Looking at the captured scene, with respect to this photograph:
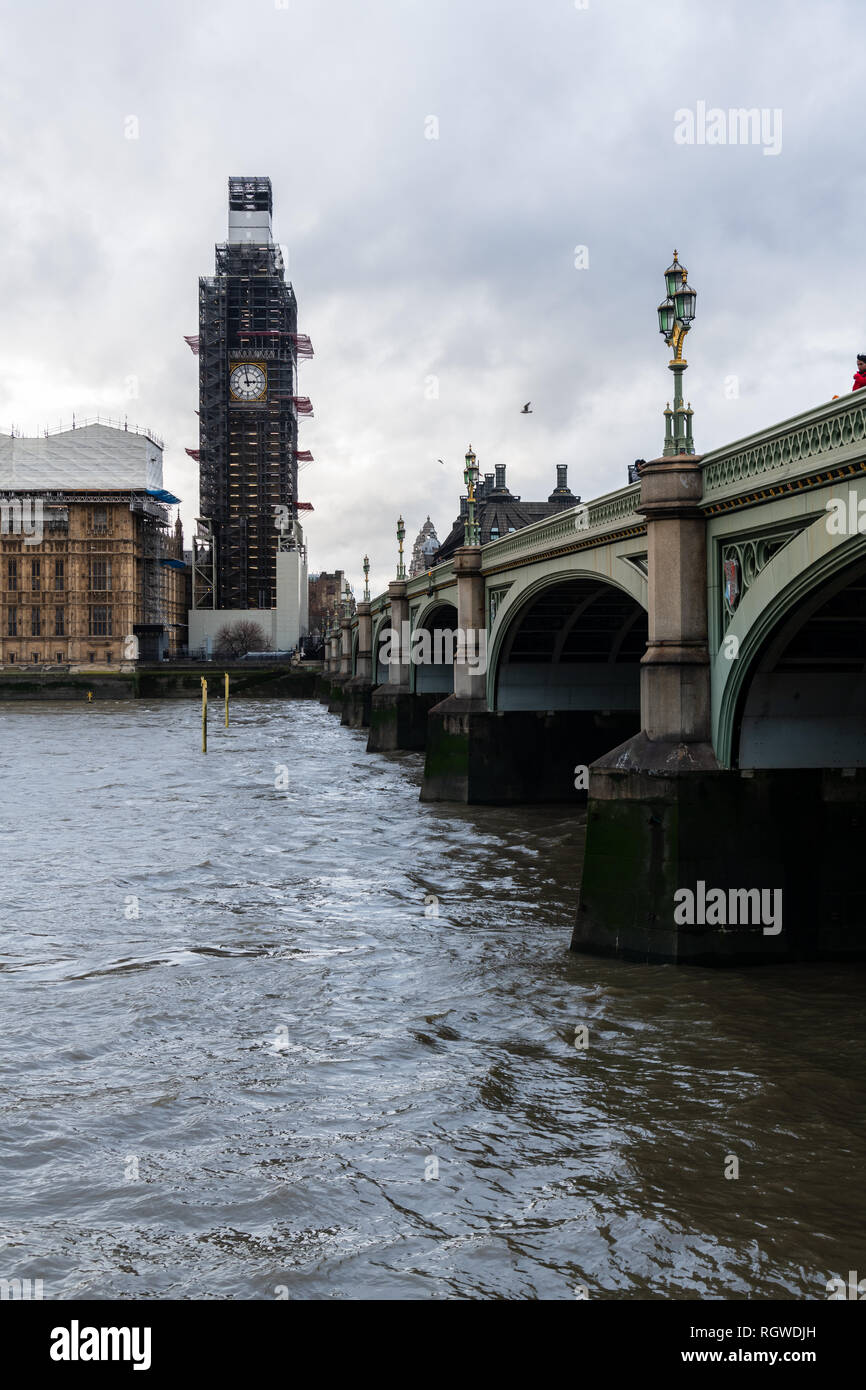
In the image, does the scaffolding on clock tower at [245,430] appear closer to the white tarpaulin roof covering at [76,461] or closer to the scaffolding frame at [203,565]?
the scaffolding frame at [203,565]

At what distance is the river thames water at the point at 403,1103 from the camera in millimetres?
6832

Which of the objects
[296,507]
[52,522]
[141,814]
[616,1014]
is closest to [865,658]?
[616,1014]

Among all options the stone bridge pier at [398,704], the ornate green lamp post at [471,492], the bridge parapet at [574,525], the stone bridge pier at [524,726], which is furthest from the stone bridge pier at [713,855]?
the stone bridge pier at [398,704]

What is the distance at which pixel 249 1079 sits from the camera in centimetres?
964

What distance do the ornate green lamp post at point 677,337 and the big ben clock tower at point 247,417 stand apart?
114685 millimetres

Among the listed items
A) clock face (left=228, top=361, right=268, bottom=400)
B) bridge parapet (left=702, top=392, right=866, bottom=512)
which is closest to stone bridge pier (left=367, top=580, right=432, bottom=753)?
bridge parapet (left=702, top=392, right=866, bottom=512)

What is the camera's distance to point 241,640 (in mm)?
120188

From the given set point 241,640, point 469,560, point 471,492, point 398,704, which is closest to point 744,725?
point 469,560

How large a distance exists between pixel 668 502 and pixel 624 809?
333cm

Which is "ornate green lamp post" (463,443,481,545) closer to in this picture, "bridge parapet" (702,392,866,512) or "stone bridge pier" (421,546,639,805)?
"stone bridge pier" (421,546,639,805)

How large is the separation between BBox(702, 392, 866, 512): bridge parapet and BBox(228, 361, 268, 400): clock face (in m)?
120

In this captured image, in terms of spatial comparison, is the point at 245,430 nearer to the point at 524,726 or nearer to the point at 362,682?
the point at 362,682

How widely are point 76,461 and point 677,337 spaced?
10521 centimetres

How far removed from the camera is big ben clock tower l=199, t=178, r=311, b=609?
127875mm
